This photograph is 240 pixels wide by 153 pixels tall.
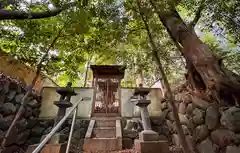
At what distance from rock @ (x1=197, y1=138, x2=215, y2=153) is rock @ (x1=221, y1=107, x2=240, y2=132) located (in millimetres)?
786

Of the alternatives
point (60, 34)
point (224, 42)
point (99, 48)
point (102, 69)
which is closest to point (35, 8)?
point (60, 34)

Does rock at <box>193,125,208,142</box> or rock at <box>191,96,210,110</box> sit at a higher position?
rock at <box>191,96,210,110</box>

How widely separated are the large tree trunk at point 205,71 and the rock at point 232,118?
5.7 inches

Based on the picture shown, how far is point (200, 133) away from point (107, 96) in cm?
411

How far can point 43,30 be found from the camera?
3.54 metres

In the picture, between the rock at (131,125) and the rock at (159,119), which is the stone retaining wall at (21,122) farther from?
the rock at (159,119)

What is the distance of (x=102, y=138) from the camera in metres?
4.30

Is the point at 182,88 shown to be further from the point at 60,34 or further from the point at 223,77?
the point at 60,34

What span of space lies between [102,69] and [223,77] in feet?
16.3

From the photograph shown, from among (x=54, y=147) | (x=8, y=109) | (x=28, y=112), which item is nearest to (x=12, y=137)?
(x=8, y=109)

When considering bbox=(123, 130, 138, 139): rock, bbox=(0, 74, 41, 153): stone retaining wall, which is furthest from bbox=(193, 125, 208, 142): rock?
bbox=(0, 74, 41, 153): stone retaining wall

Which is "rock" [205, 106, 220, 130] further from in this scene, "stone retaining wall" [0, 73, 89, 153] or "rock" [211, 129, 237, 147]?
"stone retaining wall" [0, 73, 89, 153]

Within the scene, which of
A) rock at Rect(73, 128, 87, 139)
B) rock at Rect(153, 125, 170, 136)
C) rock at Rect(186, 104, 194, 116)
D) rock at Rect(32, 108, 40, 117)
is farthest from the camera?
rock at Rect(32, 108, 40, 117)

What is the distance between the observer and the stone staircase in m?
4.05
